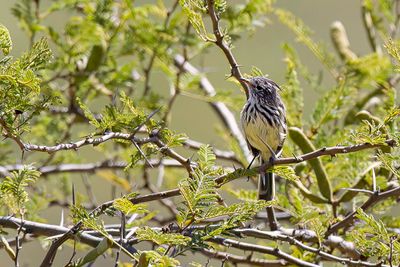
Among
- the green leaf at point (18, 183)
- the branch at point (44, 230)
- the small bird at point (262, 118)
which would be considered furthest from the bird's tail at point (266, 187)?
the green leaf at point (18, 183)

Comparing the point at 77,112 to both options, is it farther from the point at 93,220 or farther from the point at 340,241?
the point at 93,220

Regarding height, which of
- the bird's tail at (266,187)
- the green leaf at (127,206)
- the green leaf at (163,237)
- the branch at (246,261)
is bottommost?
the branch at (246,261)

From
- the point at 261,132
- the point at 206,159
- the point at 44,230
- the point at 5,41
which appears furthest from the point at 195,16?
the point at 261,132

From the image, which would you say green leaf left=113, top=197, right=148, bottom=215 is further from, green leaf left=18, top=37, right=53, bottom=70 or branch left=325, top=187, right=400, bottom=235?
branch left=325, top=187, right=400, bottom=235

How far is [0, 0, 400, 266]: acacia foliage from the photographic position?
8.80ft

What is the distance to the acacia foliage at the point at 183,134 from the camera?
2.68 m

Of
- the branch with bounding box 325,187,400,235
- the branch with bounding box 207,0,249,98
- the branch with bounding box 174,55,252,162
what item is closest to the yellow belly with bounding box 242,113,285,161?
the branch with bounding box 174,55,252,162

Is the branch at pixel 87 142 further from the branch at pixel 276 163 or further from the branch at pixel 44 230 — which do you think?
the branch at pixel 44 230

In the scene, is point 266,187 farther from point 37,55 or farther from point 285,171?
point 37,55

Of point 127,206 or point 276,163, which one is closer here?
point 127,206

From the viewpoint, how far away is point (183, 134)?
9.82 ft

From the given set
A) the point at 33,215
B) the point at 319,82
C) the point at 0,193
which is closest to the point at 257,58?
the point at 319,82

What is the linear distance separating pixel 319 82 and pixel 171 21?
3.51 ft

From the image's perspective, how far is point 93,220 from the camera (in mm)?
2672
